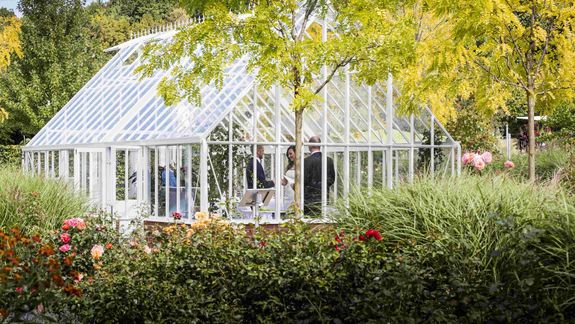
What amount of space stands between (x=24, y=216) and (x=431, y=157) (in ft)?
30.4

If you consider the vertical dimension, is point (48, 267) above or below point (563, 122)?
below

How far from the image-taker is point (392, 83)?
674 inches

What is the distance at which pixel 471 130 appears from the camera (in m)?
22.5

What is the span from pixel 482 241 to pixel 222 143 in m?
8.07

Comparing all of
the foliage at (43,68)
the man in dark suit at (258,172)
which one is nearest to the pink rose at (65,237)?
the man in dark suit at (258,172)

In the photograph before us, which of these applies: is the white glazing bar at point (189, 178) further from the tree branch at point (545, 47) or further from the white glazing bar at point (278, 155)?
the tree branch at point (545, 47)

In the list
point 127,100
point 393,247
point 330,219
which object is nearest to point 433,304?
point 393,247

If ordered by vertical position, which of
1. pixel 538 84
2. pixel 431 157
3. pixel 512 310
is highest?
pixel 538 84

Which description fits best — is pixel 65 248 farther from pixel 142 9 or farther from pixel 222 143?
pixel 142 9

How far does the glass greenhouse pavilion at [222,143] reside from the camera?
582 inches

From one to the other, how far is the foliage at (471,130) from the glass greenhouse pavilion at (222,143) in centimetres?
451

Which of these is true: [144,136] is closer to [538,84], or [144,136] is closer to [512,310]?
[538,84]

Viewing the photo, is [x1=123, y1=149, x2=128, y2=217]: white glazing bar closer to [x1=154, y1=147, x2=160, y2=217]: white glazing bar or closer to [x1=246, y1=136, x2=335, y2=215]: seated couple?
[x1=154, y1=147, x2=160, y2=217]: white glazing bar

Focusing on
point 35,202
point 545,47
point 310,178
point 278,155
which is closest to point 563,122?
point 545,47
